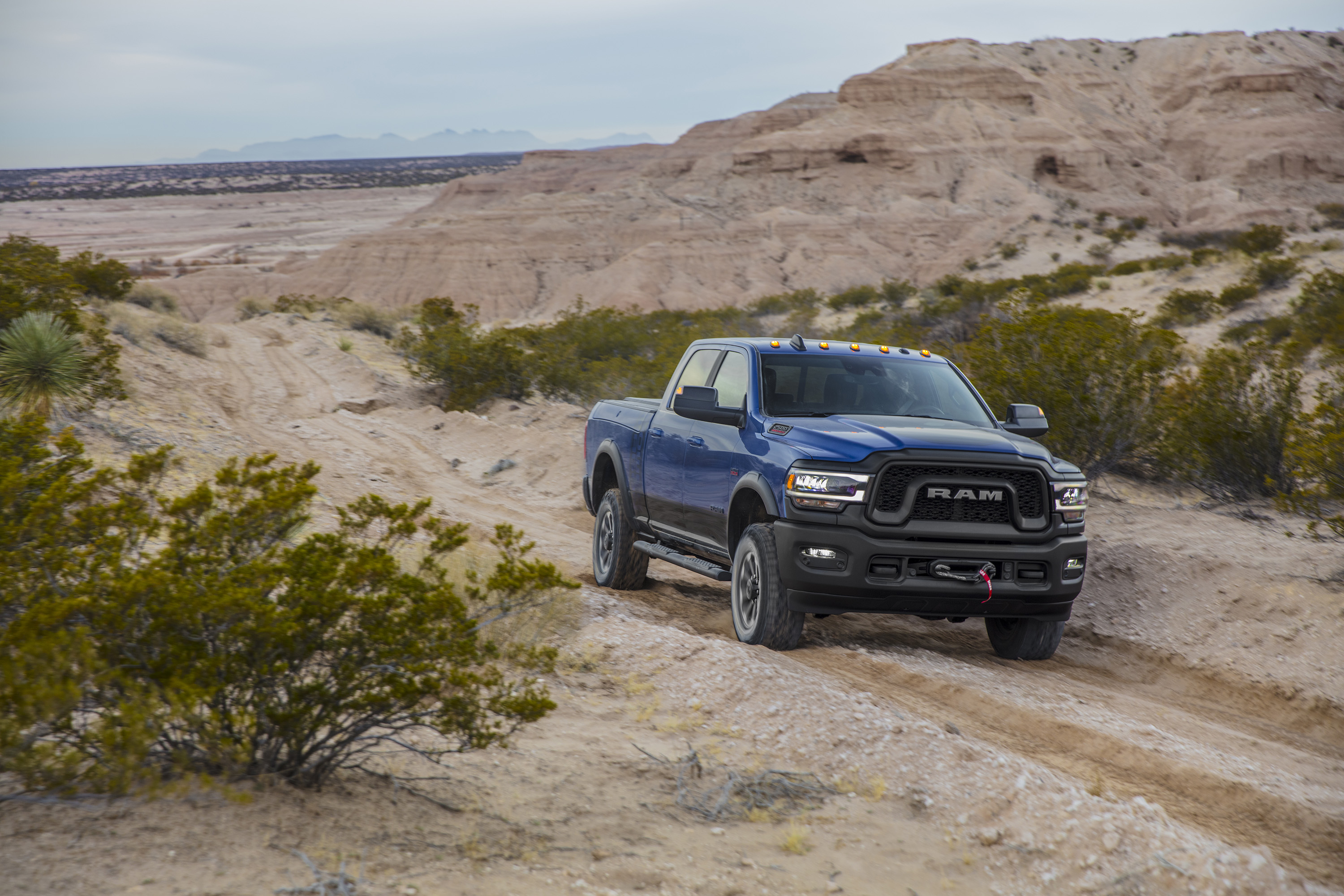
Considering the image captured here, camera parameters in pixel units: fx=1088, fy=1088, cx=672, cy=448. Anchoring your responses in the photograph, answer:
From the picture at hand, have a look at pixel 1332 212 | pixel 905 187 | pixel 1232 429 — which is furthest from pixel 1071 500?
pixel 905 187

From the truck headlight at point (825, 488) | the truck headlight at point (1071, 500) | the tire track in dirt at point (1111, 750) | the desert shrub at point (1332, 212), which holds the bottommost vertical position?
the tire track in dirt at point (1111, 750)

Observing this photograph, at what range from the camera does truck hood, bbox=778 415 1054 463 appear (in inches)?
250

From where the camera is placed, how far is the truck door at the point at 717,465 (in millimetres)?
7277

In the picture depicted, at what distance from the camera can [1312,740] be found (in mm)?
5953

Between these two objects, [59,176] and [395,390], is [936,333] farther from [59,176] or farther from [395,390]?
[59,176]

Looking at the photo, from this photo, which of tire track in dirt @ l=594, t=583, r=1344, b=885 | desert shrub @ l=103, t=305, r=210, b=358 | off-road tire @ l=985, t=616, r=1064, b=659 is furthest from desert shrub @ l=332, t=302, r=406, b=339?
tire track in dirt @ l=594, t=583, r=1344, b=885

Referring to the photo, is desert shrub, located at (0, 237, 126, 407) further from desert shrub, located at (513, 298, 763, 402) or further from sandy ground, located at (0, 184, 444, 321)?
sandy ground, located at (0, 184, 444, 321)

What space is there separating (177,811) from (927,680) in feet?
13.5

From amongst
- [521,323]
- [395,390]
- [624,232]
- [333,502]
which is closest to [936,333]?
[395,390]

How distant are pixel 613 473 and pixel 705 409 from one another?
102 inches

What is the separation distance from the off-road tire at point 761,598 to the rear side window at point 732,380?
110 cm

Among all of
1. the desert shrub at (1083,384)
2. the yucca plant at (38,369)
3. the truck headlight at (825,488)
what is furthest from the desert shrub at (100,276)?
the truck headlight at (825,488)

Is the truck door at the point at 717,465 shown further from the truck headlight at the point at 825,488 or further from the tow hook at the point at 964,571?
the tow hook at the point at 964,571

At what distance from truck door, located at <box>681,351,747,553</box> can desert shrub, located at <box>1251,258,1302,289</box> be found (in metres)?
21.5
